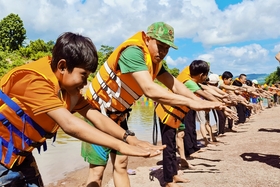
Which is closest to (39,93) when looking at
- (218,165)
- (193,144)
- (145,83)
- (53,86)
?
(53,86)

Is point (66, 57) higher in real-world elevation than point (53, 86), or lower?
higher

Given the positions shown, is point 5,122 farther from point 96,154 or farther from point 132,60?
point 96,154

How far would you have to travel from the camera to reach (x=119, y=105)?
129 inches

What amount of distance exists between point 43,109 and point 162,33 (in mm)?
1601

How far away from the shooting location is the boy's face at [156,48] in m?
3.22

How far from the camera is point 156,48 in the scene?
10.6ft

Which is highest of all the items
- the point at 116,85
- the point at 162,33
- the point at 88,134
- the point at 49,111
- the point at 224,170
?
the point at 162,33

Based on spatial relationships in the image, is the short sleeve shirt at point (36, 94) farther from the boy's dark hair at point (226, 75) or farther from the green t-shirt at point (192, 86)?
the boy's dark hair at point (226, 75)

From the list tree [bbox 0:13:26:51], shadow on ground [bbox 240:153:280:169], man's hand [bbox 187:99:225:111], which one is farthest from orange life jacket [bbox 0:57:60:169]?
tree [bbox 0:13:26:51]

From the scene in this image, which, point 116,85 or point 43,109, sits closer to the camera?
point 43,109

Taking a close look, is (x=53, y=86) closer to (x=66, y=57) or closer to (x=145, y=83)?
(x=66, y=57)

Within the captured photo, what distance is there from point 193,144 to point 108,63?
13.9ft

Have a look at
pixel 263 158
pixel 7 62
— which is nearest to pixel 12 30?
pixel 7 62

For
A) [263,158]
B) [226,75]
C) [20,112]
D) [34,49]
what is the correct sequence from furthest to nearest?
[34,49]
[226,75]
[263,158]
[20,112]
